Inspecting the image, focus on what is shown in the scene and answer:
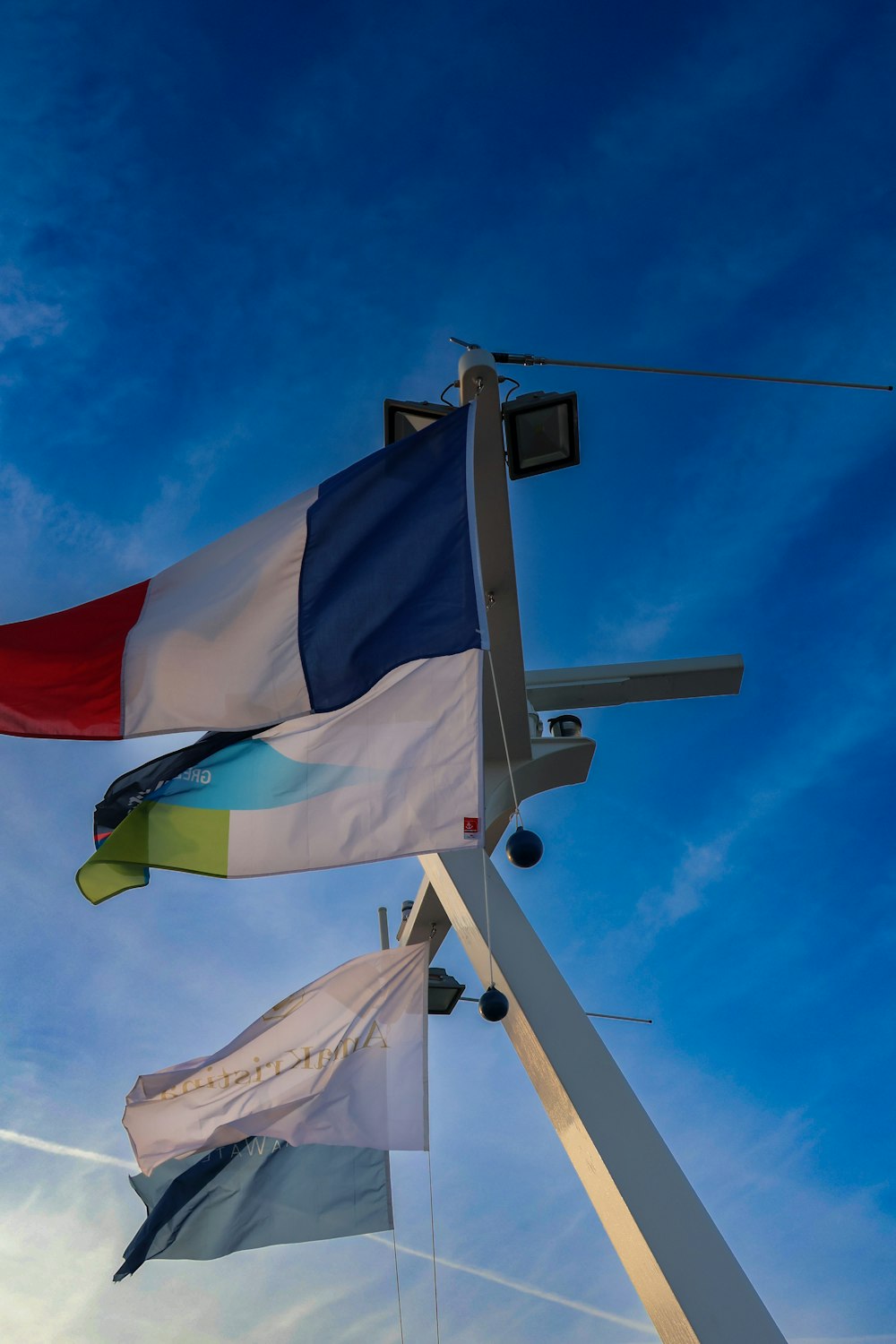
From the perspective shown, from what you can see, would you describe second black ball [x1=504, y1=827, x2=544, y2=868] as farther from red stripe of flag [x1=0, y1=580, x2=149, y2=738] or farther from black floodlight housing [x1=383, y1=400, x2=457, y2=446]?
black floodlight housing [x1=383, y1=400, x2=457, y2=446]

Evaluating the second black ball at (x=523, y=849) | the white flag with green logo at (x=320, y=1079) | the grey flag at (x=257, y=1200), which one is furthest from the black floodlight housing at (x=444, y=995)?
the second black ball at (x=523, y=849)

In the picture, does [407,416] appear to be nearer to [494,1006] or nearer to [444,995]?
[494,1006]

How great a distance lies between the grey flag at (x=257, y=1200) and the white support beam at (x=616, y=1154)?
2028 millimetres

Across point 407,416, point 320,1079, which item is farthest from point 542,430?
point 320,1079

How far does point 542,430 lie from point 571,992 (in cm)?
300

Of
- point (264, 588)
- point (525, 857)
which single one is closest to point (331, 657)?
point (264, 588)

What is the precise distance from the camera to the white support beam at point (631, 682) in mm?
7871

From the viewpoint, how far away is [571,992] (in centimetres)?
548

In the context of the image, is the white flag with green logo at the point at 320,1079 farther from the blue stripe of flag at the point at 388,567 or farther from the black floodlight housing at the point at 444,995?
the blue stripe of flag at the point at 388,567

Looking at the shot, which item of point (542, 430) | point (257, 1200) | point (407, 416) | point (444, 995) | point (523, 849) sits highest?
point (407, 416)

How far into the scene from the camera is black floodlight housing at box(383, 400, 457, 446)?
506cm

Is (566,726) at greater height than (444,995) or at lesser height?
greater

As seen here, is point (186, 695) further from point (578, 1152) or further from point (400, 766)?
point (578, 1152)

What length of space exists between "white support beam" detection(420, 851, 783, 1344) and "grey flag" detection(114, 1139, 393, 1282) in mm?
2028
